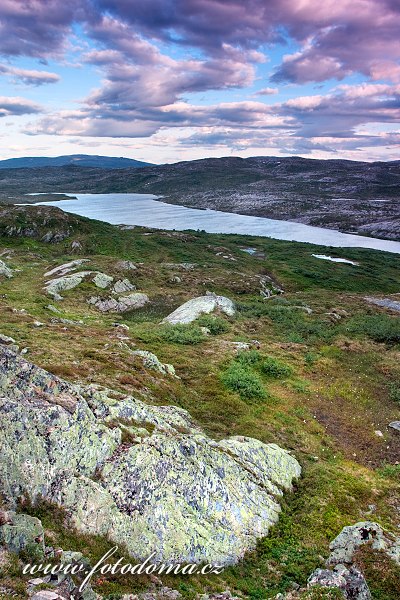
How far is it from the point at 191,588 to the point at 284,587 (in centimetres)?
354

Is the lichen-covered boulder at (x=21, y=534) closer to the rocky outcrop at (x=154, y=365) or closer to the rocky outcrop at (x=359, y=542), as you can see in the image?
the rocky outcrop at (x=359, y=542)

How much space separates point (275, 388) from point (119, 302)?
32.0 m

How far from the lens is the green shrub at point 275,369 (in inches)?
1256

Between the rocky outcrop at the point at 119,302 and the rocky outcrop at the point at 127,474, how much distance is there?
36.6 metres

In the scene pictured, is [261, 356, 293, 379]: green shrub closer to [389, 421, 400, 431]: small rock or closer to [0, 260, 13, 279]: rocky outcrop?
[389, 421, 400, 431]: small rock

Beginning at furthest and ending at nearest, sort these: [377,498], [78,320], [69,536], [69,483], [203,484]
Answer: [78,320]
[377,498]
[203,484]
[69,483]
[69,536]

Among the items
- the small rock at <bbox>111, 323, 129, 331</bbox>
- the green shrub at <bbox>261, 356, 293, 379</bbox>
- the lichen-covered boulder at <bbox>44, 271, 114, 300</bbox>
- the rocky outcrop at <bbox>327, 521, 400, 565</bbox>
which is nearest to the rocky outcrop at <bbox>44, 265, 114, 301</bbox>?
the lichen-covered boulder at <bbox>44, 271, 114, 300</bbox>

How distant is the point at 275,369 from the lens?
32.3 m

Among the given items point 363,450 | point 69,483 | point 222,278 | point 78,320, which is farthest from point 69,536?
point 222,278

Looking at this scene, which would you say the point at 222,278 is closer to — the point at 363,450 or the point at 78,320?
the point at 78,320

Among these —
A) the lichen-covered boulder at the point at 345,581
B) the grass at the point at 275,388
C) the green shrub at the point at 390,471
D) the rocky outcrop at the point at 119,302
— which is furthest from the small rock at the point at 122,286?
the lichen-covered boulder at the point at 345,581

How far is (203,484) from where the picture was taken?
14.8 meters

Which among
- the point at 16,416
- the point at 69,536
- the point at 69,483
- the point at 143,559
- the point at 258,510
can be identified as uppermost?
the point at 16,416

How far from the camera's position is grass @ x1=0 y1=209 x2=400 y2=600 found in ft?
44.7
